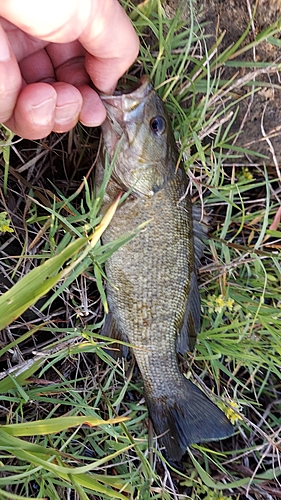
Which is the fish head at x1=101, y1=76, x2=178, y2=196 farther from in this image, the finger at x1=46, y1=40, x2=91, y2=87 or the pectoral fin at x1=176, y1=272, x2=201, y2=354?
the pectoral fin at x1=176, y1=272, x2=201, y2=354

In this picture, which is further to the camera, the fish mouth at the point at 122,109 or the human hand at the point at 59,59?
the fish mouth at the point at 122,109

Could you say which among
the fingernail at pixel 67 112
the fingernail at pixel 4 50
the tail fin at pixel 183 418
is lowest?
the tail fin at pixel 183 418

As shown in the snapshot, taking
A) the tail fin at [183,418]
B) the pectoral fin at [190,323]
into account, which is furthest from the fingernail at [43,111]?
the tail fin at [183,418]

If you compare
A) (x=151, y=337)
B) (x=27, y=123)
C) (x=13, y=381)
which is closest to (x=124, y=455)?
(x=151, y=337)

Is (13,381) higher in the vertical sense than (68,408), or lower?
higher

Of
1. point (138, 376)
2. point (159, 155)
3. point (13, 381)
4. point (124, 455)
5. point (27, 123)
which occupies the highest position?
point (27, 123)

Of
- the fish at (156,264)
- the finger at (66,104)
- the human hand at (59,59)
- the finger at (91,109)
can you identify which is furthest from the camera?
the fish at (156,264)

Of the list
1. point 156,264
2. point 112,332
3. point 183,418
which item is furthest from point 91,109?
point 183,418

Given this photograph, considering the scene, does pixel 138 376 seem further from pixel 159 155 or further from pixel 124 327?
pixel 159 155

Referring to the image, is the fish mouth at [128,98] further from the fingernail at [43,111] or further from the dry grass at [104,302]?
the fingernail at [43,111]
